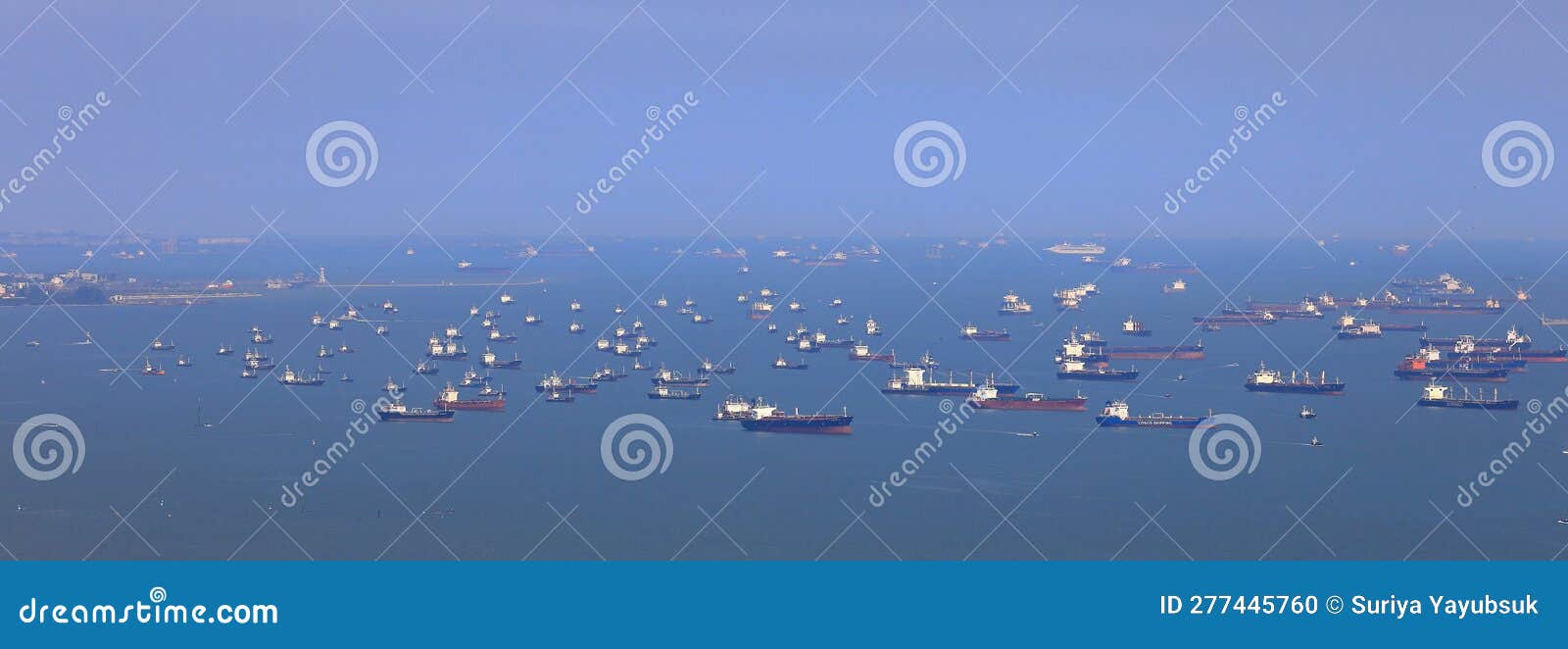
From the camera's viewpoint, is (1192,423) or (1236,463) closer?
(1236,463)

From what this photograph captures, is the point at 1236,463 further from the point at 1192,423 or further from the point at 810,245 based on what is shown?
the point at 810,245

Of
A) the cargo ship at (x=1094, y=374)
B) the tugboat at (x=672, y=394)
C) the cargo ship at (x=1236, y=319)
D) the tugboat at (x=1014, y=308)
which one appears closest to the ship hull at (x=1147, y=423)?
the cargo ship at (x=1094, y=374)

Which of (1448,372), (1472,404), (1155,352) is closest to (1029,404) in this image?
(1472,404)

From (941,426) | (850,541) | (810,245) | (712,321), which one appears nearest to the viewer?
(850,541)

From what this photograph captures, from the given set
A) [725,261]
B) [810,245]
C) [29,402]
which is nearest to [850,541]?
[29,402]

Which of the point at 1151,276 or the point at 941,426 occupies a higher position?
the point at 1151,276

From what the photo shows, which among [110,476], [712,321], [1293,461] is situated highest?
[712,321]

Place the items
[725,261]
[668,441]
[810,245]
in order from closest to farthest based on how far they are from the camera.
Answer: [668,441], [725,261], [810,245]

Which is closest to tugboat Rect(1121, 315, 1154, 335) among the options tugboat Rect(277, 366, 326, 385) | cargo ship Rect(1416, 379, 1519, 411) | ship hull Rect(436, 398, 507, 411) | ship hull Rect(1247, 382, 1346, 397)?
ship hull Rect(1247, 382, 1346, 397)

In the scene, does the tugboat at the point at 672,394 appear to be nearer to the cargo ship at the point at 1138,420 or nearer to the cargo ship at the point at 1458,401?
the cargo ship at the point at 1138,420
